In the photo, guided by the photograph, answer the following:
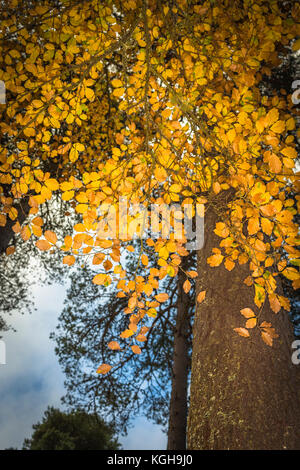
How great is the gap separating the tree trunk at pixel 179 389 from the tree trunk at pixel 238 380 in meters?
3.37

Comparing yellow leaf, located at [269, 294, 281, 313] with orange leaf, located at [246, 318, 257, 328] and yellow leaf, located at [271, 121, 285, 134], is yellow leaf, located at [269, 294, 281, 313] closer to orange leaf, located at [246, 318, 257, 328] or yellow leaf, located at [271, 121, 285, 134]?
orange leaf, located at [246, 318, 257, 328]

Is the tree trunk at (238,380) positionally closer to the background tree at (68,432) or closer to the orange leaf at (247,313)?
the orange leaf at (247,313)

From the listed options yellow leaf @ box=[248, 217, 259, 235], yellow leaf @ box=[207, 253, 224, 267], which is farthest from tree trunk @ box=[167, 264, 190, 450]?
yellow leaf @ box=[248, 217, 259, 235]

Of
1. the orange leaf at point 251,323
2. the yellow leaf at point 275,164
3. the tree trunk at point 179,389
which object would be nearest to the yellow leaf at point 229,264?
the orange leaf at point 251,323

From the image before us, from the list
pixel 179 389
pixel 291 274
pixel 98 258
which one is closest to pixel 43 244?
pixel 98 258

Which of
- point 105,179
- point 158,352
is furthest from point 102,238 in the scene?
point 158,352

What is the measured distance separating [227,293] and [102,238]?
5.37 ft

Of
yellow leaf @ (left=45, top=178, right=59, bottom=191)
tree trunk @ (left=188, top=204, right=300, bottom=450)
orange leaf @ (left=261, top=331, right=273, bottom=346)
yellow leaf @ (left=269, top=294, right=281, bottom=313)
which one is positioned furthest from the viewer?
yellow leaf @ (left=45, top=178, right=59, bottom=191)

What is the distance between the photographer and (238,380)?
210 centimetres

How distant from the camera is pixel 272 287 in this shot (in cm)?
268

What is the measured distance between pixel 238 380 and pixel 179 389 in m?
4.04

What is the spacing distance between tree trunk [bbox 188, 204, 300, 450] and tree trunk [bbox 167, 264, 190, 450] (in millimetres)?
3370

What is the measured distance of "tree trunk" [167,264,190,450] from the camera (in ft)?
16.9

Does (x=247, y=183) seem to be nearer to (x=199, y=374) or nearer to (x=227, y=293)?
(x=227, y=293)
